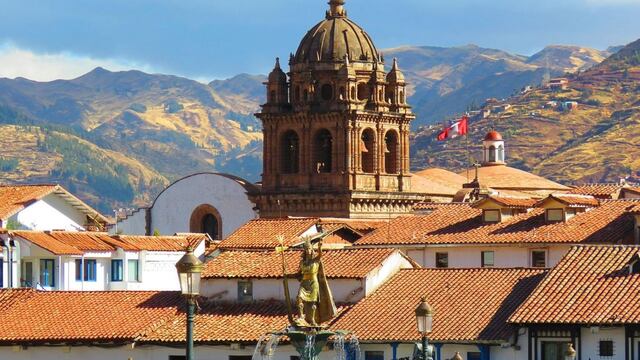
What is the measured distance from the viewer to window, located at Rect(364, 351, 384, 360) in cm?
7562

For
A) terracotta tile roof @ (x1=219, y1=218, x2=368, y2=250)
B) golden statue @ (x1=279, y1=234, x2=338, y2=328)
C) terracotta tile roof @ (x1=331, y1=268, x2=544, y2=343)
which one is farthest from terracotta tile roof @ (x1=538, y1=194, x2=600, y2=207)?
golden statue @ (x1=279, y1=234, x2=338, y2=328)

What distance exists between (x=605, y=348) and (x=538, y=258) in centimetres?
2277

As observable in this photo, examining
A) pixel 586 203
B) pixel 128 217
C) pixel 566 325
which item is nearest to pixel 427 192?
pixel 128 217

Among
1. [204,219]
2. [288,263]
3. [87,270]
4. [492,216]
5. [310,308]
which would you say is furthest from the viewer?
[204,219]

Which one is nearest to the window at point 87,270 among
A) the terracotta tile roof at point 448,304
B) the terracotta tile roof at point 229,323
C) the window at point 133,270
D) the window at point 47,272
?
the window at point 47,272

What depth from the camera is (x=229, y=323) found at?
8025cm

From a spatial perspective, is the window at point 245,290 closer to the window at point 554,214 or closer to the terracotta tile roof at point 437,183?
the window at point 554,214

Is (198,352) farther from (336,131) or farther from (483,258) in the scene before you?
(336,131)

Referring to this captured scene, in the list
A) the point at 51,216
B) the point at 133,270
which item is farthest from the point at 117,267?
the point at 51,216

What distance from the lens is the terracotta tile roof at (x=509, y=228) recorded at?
9306cm

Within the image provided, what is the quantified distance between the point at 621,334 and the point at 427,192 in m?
65.1

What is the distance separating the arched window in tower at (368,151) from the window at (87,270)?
101ft

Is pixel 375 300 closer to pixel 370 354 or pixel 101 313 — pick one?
pixel 370 354

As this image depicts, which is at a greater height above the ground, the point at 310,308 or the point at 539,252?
the point at 539,252
